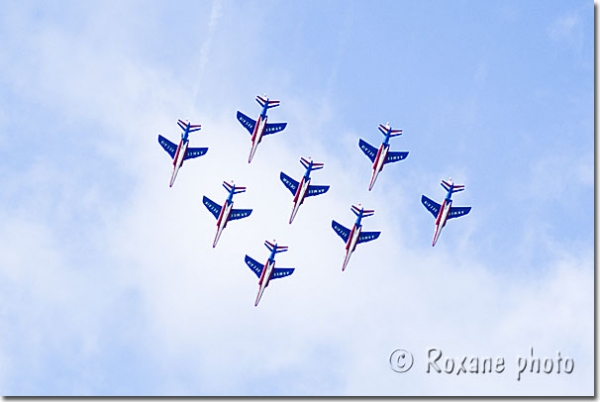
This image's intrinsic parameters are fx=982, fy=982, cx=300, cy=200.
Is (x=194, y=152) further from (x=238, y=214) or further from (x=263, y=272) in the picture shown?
(x=263, y=272)

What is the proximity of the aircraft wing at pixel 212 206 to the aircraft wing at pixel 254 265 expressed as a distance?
8787 mm

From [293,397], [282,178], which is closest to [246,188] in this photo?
[282,178]

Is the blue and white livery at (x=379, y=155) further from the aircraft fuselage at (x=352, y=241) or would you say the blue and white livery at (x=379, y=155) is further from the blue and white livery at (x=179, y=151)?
the blue and white livery at (x=179, y=151)

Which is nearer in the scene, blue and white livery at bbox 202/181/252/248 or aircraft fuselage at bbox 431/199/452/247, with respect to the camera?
Result: blue and white livery at bbox 202/181/252/248

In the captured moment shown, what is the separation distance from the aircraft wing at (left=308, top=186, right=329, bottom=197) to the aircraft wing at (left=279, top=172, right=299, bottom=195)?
215 centimetres

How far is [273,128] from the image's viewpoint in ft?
526

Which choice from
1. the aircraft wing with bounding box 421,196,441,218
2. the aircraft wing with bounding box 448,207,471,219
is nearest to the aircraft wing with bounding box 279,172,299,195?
the aircraft wing with bounding box 421,196,441,218

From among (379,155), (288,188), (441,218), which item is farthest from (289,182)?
(441,218)

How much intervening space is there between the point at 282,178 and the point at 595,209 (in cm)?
5317

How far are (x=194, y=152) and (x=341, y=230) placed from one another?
26948mm

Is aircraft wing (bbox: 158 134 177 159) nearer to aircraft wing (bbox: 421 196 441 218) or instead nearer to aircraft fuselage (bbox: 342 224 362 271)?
aircraft fuselage (bbox: 342 224 362 271)

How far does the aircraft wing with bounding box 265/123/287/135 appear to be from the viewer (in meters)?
160

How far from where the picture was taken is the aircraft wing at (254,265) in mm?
153750

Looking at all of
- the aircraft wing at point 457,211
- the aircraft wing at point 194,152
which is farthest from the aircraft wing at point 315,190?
the aircraft wing at point 457,211
